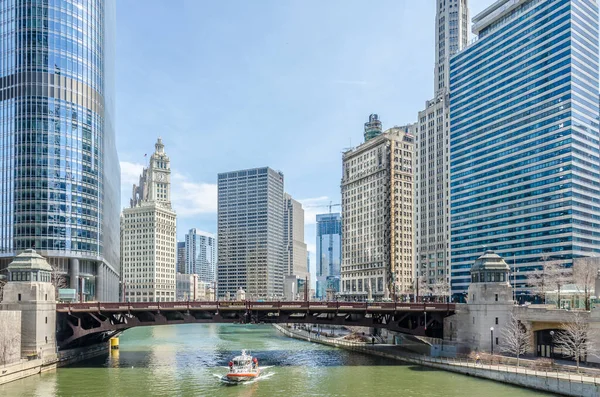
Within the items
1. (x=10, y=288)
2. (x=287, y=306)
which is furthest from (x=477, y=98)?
(x=10, y=288)

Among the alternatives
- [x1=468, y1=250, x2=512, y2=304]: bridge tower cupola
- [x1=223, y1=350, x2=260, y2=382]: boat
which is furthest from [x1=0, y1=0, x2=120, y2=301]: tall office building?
[x1=468, y1=250, x2=512, y2=304]: bridge tower cupola

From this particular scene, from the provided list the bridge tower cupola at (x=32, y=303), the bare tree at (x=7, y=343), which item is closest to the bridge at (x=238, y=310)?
the bridge tower cupola at (x=32, y=303)

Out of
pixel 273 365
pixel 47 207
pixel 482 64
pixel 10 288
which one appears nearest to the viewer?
pixel 10 288

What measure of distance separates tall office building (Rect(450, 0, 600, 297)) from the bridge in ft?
251

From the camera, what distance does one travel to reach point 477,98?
621 feet

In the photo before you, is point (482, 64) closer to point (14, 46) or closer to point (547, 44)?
point (547, 44)

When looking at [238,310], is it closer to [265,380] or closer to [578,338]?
[265,380]

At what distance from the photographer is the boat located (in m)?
76.4

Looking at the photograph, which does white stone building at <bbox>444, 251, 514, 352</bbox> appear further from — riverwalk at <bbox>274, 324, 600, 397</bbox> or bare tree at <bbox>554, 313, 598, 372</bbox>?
bare tree at <bbox>554, 313, 598, 372</bbox>

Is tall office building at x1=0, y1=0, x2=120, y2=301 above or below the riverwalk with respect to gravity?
above

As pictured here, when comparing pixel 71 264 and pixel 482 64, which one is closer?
pixel 71 264

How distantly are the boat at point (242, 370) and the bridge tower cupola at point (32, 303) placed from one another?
28684 millimetres

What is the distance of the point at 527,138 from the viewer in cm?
17012

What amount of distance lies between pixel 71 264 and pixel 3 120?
37970 millimetres
